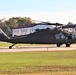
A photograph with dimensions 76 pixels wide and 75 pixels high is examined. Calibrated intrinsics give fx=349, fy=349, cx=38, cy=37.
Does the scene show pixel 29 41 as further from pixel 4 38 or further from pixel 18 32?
pixel 18 32

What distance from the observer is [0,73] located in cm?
2075

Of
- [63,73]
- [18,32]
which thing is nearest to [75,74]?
[63,73]

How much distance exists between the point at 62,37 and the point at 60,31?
1.02 meters

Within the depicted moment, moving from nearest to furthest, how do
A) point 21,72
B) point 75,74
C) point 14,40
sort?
point 75,74, point 21,72, point 14,40

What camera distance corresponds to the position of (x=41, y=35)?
5484cm

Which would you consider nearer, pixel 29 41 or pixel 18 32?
pixel 29 41

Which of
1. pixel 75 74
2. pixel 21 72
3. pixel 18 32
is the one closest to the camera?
pixel 75 74

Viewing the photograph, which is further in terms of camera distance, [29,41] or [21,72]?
[29,41]

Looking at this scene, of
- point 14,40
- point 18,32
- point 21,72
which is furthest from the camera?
point 18,32

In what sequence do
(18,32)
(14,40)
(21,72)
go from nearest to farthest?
(21,72) → (14,40) → (18,32)

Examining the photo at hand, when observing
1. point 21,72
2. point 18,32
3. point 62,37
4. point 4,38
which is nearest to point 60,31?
point 62,37

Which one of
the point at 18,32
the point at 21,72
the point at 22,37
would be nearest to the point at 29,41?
the point at 22,37

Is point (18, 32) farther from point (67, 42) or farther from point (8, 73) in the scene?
point (8, 73)

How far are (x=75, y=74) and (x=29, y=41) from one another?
3492 centimetres
